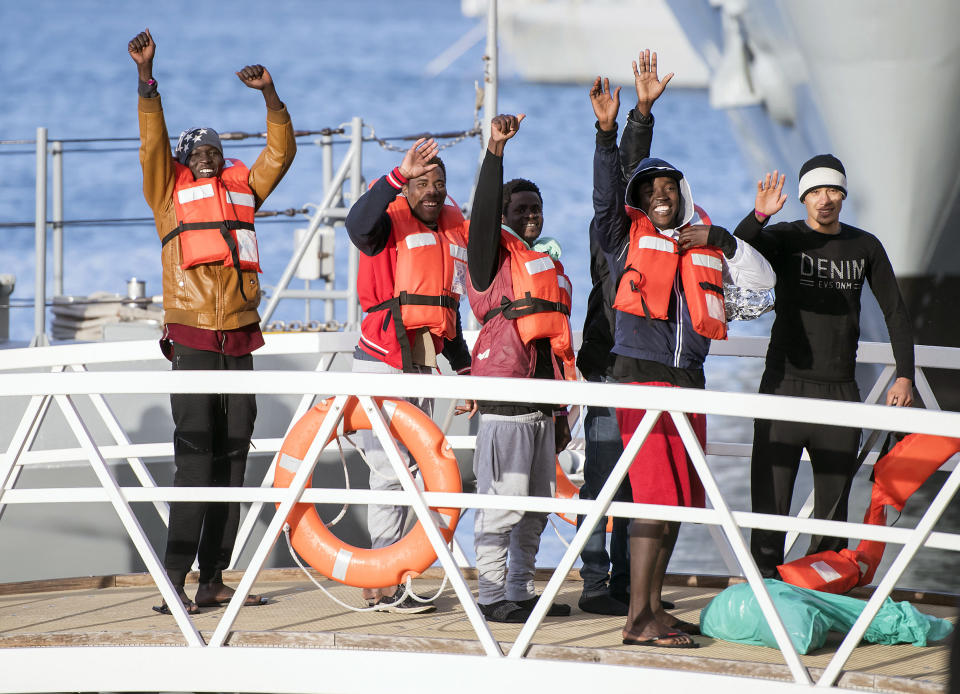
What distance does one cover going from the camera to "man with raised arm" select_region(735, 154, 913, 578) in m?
3.76

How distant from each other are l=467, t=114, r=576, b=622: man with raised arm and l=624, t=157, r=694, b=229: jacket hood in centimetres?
34

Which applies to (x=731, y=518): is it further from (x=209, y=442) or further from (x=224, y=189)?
(x=224, y=189)

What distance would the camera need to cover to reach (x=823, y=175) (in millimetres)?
3715

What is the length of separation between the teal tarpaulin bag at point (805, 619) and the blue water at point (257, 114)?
21.2 m

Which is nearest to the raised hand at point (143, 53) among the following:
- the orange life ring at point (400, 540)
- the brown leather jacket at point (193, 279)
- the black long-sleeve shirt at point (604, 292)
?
the brown leather jacket at point (193, 279)

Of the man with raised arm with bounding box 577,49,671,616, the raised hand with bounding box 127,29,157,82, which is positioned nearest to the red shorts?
the man with raised arm with bounding box 577,49,671,616

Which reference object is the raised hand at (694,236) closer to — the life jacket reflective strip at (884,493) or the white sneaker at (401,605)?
the life jacket reflective strip at (884,493)

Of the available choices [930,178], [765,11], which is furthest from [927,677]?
[765,11]

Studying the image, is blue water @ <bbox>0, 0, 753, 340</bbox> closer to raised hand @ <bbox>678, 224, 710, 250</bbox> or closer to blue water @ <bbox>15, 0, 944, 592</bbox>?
blue water @ <bbox>15, 0, 944, 592</bbox>

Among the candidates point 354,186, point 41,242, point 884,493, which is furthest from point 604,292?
point 41,242

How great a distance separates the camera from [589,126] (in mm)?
55906

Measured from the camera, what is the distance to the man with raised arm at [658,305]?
3.33m

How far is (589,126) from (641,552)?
53.9 m

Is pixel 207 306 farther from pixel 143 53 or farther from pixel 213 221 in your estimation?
pixel 143 53
